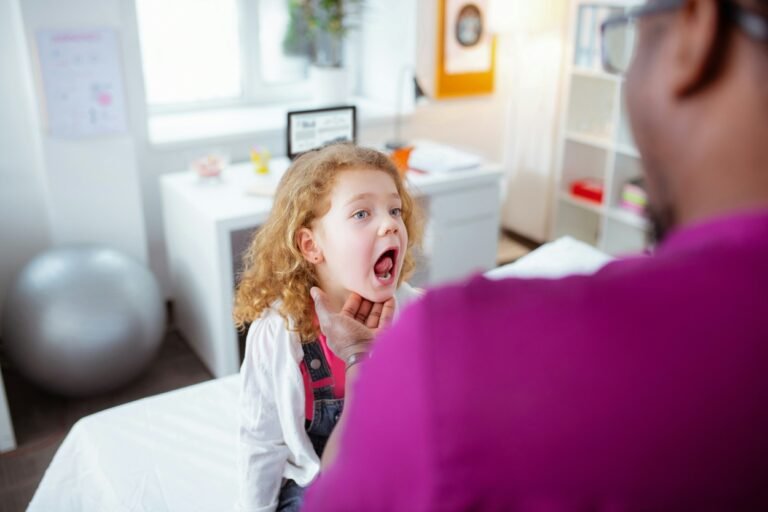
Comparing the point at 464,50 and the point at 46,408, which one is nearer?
the point at 46,408

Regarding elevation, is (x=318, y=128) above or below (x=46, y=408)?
above

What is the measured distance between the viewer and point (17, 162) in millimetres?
2582

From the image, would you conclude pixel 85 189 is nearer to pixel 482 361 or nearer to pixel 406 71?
pixel 406 71

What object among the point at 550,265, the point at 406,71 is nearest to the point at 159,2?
the point at 406,71

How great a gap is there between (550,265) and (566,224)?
1497mm

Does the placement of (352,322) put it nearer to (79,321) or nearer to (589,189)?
(79,321)

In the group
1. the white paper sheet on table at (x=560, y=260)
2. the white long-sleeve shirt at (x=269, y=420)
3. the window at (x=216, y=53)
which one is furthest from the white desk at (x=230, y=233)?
the white long-sleeve shirt at (x=269, y=420)

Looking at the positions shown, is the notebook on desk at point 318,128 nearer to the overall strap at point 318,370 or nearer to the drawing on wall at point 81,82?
the drawing on wall at point 81,82

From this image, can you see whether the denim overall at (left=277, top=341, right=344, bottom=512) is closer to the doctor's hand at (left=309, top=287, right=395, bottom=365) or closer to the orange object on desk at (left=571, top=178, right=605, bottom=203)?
the doctor's hand at (left=309, top=287, right=395, bottom=365)

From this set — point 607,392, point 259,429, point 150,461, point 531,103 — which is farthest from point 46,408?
point 531,103

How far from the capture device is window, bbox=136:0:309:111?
123 inches

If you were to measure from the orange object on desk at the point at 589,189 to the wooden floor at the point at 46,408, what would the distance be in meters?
1.90

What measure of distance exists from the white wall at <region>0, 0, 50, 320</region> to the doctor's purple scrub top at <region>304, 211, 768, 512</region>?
2.34 m

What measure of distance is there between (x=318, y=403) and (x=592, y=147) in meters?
2.63
